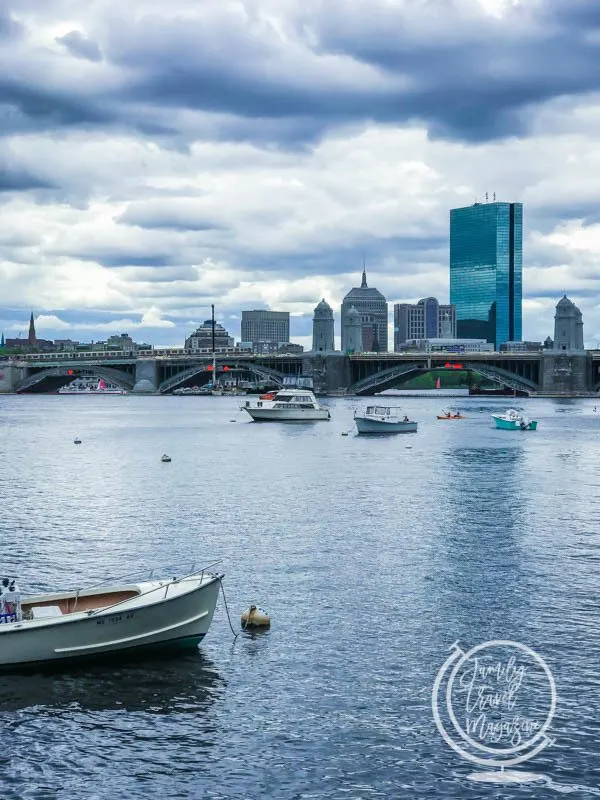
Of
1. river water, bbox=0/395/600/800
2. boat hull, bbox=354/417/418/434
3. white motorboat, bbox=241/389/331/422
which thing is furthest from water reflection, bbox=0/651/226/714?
white motorboat, bbox=241/389/331/422

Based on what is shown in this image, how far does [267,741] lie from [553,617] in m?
15.7

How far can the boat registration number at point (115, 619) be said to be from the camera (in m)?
34.6

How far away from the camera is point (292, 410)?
17600 cm

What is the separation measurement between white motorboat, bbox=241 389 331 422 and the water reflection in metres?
138

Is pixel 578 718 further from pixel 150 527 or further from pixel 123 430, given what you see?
pixel 123 430

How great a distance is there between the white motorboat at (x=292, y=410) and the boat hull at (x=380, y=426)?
80.5 ft

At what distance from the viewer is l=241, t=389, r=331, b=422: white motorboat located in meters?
174

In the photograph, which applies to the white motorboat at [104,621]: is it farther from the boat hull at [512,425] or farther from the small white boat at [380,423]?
the boat hull at [512,425]

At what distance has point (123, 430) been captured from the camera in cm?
15825

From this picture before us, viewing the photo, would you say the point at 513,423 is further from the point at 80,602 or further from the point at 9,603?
the point at 9,603

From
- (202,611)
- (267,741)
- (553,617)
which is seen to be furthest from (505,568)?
(267,741)

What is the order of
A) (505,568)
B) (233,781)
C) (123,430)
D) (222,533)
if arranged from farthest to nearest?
(123,430)
(222,533)
(505,568)
(233,781)

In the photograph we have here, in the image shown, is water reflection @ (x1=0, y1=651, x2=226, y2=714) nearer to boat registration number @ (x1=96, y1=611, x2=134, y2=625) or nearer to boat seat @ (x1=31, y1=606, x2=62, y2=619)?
boat registration number @ (x1=96, y1=611, x2=134, y2=625)

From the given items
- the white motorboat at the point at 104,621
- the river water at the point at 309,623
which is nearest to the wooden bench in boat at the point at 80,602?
the white motorboat at the point at 104,621
